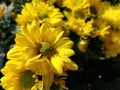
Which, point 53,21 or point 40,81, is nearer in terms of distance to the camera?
point 40,81

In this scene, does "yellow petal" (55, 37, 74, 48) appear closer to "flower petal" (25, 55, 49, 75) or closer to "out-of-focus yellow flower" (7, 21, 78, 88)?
"out-of-focus yellow flower" (7, 21, 78, 88)

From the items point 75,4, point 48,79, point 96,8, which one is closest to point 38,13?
point 75,4

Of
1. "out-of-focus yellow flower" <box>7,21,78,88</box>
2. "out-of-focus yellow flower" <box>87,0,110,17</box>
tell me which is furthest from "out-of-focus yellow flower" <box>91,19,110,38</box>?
"out-of-focus yellow flower" <box>7,21,78,88</box>

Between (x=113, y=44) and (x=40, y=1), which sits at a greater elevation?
(x=40, y=1)

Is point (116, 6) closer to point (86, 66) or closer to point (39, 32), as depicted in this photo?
point (86, 66)

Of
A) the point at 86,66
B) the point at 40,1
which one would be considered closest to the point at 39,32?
the point at 40,1

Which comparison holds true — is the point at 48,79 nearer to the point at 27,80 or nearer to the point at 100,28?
the point at 27,80

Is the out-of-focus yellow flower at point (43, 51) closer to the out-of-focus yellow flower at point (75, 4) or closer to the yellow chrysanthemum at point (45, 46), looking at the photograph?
the yellow chrysanthemum at point (45, 46)
